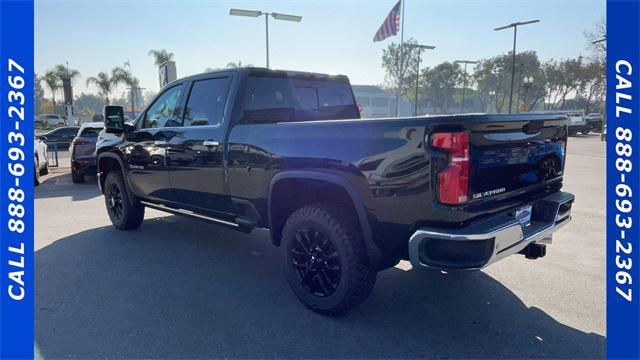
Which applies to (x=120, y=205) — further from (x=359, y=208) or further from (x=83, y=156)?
(x=83, y=156)

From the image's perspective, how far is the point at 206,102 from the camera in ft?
14.2

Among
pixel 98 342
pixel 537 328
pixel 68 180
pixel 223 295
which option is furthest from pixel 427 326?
pixel 68 180

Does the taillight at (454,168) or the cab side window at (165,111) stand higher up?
the cab side window at (165,111)

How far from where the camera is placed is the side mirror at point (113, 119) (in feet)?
16.2

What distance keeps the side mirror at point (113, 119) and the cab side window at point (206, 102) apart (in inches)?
40.8

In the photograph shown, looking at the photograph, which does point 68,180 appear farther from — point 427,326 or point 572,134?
point 572,134

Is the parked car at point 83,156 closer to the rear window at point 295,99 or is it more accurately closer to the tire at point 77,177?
the tire at point 77,177

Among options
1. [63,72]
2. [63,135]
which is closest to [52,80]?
[63,72]

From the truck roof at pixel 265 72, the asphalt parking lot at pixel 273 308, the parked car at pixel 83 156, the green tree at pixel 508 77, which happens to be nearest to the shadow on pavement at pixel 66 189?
the parked car at pixel 83 156

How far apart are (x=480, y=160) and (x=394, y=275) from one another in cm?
184

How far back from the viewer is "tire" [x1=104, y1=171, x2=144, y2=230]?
18.2 ft

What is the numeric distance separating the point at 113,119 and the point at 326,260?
10.8 feet

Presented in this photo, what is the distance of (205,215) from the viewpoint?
438cm

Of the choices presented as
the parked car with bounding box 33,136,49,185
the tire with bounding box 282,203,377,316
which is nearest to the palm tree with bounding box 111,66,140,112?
the parked car with bounding box 33,136,49,185
